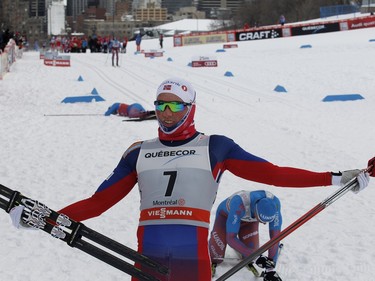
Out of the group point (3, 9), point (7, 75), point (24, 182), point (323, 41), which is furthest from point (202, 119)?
point (3, 9)

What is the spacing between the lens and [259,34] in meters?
46.1

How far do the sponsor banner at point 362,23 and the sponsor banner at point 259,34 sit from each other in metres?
5.60

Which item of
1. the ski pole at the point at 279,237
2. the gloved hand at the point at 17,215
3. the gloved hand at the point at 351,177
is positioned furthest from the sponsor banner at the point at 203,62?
the gloved hand at the point at 17,215

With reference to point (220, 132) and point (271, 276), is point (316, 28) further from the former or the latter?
point (271, 276)

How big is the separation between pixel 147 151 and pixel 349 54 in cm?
2885

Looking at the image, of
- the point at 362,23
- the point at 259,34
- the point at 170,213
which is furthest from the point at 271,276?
the point at 362,23

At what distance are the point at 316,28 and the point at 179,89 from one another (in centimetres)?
4322

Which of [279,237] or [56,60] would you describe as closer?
[279,237]

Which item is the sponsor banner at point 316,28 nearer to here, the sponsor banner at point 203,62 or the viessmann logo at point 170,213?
the sponsor banner at point 203,62

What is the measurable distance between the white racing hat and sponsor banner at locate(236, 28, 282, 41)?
4295 cm

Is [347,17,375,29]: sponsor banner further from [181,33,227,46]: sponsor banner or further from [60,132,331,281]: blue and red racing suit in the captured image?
[60,132,331,281]: blue and red racing suit

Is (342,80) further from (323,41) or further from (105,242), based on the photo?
(105,242)

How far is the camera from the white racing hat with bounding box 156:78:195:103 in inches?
153

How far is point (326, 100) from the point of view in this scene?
1908cm
